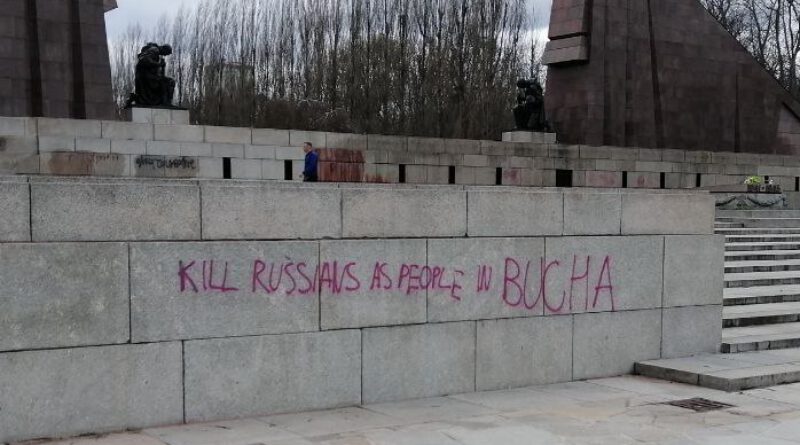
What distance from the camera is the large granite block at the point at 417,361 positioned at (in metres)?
6.49

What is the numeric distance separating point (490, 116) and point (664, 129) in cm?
1042

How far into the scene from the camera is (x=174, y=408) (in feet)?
18.4

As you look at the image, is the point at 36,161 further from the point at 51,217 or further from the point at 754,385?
the point at 754,385

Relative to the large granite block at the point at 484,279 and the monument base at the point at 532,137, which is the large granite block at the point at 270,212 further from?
the monument base at the point at 532,137

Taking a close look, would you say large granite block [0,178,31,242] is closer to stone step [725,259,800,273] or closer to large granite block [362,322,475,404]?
large granite block [362,322,475,404]

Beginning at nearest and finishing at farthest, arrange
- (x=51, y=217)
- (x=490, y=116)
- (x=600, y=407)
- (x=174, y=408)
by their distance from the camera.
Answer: (x=51, y=217) → (x=174, y=408) → (x=600, y=407) → (x=490, y=116)

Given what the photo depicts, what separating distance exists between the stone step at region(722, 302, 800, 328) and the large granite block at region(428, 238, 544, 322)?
12.2 ft

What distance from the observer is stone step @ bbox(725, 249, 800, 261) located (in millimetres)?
14672

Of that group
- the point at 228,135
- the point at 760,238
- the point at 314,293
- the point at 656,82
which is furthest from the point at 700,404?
the point at 656,82

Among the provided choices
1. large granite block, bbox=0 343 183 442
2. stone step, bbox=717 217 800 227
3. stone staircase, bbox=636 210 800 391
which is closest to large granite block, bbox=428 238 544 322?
stone staircase, bbox=636 210 800 391

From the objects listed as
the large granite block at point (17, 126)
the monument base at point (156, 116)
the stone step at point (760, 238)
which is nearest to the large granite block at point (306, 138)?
the monument base at point (156, 116)

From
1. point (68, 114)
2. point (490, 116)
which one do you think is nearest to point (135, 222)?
point (68, 114)

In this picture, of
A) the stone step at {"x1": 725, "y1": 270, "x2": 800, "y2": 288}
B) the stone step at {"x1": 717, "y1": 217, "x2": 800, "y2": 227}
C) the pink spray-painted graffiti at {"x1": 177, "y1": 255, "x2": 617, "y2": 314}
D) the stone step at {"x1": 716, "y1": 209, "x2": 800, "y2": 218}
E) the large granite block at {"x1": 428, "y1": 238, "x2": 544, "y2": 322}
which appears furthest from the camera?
the stone step at {"x1": 716, "y1": 209, "x2": 800, "y2": 218}

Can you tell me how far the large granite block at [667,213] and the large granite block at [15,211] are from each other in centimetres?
524
